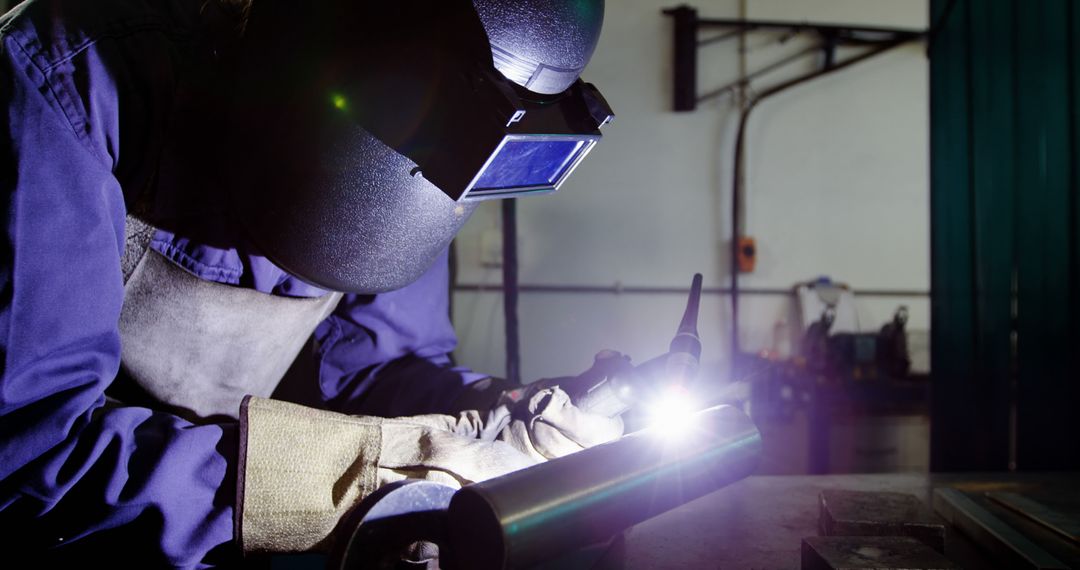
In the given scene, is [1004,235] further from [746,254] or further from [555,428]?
[555,428]

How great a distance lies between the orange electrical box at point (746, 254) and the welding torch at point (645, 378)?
2.37m

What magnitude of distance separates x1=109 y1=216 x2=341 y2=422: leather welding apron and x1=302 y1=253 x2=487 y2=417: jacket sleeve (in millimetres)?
153

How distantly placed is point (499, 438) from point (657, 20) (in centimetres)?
269

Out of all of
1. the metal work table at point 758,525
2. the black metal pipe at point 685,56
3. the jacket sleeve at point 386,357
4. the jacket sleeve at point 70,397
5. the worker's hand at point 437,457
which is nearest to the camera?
the jacket sleeve at point 70,397

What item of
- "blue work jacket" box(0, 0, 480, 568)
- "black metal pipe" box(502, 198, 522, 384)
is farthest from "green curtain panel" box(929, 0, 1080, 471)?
"blue work jacket" box(0, 0, 480, 568)

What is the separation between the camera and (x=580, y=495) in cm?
50

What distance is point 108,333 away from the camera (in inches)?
25.9

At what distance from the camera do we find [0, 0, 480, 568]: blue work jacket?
590mm

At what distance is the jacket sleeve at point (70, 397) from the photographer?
0.59 meters

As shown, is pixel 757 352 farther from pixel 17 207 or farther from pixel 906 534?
pixel 17 207

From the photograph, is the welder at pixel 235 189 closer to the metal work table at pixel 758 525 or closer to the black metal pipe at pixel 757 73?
the metal work table at pixel 758 525

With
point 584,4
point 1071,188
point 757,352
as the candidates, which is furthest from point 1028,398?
point 584,4

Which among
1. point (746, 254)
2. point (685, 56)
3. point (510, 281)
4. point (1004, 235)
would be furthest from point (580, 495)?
point (685, 56)

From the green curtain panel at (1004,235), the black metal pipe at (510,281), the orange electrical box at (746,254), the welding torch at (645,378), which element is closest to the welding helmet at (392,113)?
the welding torch at (645,378)
